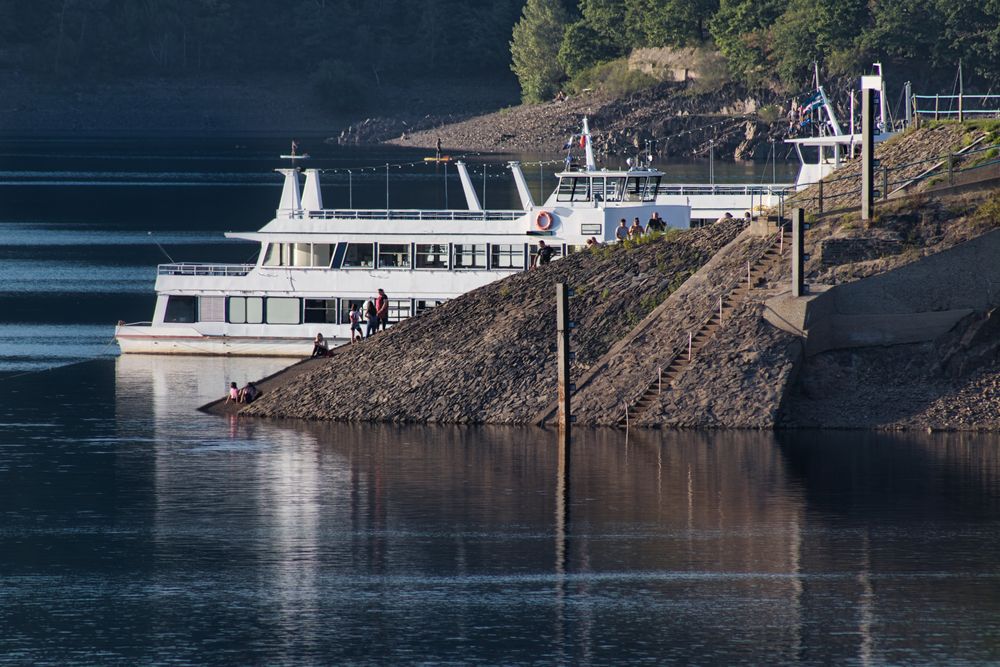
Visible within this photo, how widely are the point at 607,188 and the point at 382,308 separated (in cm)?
1442

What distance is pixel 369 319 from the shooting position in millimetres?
73062

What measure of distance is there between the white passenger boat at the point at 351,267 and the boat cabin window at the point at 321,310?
43 millimetres

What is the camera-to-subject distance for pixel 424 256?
80625 millimetres

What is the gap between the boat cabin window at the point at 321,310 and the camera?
80.6m

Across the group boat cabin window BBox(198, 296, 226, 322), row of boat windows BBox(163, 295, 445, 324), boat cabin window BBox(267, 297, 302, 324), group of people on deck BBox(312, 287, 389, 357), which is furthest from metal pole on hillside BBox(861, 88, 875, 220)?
boat cabin window BBox(198, 296, 226, 322)

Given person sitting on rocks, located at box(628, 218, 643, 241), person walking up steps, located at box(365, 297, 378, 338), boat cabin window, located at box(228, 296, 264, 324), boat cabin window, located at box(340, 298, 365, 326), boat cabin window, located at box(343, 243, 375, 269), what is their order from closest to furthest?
person sitting on rocks, located at box(628, 218, 643, 241), person walking up steps, located at box(365, 297, 378, 338), boat cabin window, located at box(340, 298, 365, 326), boat cabin window, located at box(343, 243, 375, 269), boat cabin window, located at box(228, 296, 264, 324)

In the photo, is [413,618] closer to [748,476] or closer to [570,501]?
[570,501]

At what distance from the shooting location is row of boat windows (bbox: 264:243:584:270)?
3164 inches

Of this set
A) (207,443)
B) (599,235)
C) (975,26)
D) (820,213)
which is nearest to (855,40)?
(975,26)

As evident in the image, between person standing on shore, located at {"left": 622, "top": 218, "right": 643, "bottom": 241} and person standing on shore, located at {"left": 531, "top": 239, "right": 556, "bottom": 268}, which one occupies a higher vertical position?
person standing on shore, located at {"left": 622, "top": 218, "right": 643, "bottom": 241}

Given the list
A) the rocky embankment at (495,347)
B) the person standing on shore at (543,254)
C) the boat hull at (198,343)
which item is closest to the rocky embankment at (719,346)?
the rocky embankment at (495,347)

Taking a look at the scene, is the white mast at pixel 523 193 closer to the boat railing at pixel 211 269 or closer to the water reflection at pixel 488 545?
the boat railing at pixel 211 269

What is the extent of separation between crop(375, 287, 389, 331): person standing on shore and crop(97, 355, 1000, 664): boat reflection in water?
11.0 metres

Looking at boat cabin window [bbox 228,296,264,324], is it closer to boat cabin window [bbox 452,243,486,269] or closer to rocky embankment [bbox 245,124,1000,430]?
boat cabin window [bbox 452,243,486,269]
